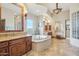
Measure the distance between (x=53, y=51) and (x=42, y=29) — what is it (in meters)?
0.57

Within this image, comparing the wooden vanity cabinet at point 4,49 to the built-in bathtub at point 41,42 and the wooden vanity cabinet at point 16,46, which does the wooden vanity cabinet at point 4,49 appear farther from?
the built-in bathtub at point 41,42

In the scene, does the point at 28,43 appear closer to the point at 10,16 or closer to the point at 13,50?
the point at 13,50

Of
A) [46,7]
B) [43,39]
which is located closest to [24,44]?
[43,39]

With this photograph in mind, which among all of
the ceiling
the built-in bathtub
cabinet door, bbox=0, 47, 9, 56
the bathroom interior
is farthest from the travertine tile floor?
the ceiling

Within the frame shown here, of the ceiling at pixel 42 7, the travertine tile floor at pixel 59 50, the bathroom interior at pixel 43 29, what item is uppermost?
the ceiling at pixel 42 7

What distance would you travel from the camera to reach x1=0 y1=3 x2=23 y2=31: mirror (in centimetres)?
281

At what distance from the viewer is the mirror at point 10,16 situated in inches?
111

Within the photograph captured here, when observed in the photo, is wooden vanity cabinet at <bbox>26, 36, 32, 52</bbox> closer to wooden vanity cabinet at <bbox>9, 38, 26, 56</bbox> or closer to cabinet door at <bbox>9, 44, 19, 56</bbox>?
wooden vanity cabinet at <bbox>9, 38, 26, 56</bbox>

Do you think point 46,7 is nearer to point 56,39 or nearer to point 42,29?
point 42,29

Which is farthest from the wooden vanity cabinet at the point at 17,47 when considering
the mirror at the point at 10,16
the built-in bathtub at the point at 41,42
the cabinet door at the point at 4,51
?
the mirror at the point at 10,16

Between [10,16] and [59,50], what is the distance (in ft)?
4.58

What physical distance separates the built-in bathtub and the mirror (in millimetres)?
548

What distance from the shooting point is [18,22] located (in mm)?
3311

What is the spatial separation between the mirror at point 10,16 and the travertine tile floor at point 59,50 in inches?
31.6
